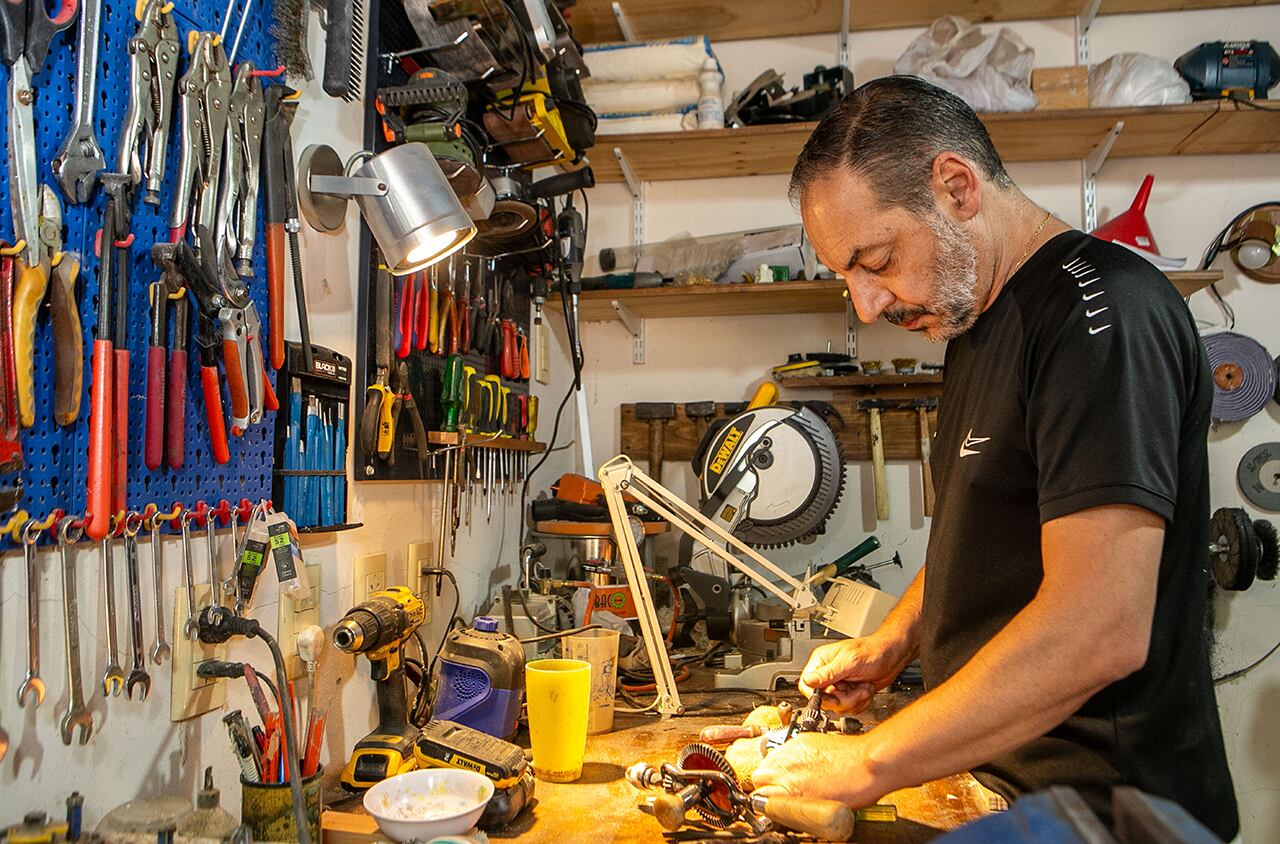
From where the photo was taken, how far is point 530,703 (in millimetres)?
1289

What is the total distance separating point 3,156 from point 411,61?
103cm

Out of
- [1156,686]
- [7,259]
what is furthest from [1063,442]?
[7,259]

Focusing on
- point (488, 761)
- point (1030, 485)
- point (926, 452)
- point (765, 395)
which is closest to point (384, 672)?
point (488, 761)

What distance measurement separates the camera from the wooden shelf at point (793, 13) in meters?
2.58

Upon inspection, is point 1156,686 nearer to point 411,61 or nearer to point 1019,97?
point 411,61

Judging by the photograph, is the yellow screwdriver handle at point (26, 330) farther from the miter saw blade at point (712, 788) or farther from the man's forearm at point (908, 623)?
the man's forearm at point (908, 623)

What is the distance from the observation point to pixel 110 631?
34.1 inches

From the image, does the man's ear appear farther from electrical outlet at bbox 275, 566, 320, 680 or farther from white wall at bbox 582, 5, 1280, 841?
white wall at bbox 582, 5, 1280, 841

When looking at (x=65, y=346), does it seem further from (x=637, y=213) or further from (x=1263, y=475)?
(x=1263, y=475)

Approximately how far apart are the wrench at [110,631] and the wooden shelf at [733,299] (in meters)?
1.77

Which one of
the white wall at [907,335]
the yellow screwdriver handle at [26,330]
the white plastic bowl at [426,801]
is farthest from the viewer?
the white wall at [907,335]

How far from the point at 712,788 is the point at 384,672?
1.82ft

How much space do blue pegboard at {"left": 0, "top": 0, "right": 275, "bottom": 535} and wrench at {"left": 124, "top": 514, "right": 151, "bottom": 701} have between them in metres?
0.03

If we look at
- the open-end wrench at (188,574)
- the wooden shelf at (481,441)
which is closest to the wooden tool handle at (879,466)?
the wooden shelf at (481,441)
